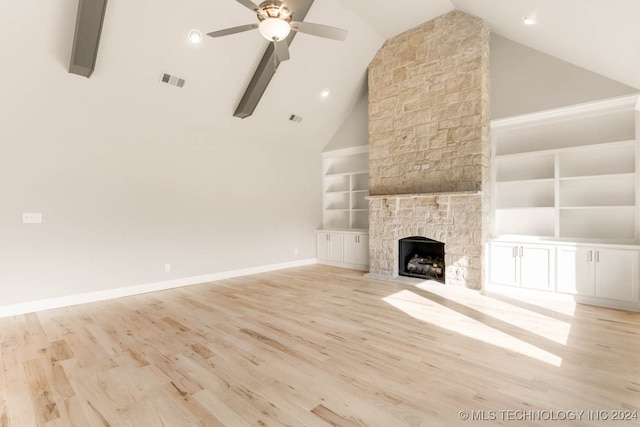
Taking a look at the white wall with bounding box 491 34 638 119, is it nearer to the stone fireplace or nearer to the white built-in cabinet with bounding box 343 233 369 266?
the stone fireplace

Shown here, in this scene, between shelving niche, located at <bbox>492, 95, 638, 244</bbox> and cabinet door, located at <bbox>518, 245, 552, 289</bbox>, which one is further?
cabinet door, located at <bbox>518, 245, 552, 289</bbox>

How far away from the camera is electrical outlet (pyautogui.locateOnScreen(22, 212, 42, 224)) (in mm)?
3928

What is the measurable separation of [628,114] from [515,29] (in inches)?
75.1

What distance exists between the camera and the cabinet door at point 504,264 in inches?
182

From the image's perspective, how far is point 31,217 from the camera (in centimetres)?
397

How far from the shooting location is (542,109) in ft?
14.9

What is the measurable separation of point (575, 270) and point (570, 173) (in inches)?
58.3

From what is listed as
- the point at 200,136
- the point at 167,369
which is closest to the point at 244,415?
the point at 167,369

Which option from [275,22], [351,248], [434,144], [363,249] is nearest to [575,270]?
[434,144]

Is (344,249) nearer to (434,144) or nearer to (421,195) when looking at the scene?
(421,195)

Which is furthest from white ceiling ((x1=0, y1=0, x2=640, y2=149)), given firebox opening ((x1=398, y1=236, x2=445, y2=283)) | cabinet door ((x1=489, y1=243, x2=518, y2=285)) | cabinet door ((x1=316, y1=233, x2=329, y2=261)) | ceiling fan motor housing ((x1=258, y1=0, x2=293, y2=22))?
firebox opening ((x1=398, y1=236, x2=445, y2=283))

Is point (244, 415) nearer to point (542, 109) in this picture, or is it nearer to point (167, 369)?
point (167, 369)

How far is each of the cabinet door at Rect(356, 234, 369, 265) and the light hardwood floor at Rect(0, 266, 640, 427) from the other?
7.43ft

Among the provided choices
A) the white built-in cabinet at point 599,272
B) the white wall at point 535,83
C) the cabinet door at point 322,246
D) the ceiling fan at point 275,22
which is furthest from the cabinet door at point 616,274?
the cabinet door at point 322,246
